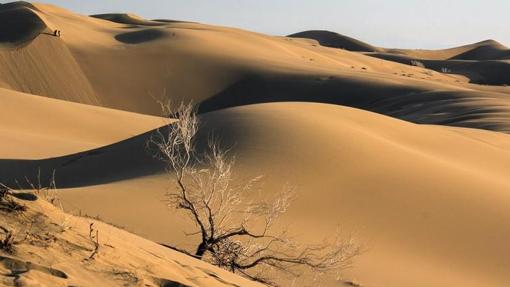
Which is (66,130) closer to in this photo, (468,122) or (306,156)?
(306,156)

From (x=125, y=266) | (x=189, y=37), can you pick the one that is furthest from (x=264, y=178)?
(x=189, y=37)

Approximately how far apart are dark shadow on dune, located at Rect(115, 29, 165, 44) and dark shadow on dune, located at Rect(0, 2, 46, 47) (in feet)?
43.2

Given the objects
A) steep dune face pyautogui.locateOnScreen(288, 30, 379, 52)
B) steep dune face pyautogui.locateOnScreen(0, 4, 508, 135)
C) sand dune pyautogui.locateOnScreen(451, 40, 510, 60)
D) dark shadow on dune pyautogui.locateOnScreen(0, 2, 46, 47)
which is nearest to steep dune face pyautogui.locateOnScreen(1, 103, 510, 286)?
steep dune face pyautogui.locateOnScreen(0, 4, 508, 135)

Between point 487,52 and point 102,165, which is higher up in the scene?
point 487,52

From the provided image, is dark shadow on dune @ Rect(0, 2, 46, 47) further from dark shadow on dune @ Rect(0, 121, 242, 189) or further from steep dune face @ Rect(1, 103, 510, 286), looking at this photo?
steep dune face @ Rect(1, 103, 510, 286)

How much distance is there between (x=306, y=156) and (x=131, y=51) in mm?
36497

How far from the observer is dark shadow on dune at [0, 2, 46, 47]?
37188 millimetres

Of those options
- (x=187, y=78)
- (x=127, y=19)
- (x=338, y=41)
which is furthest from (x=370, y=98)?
(x=338, y=41)

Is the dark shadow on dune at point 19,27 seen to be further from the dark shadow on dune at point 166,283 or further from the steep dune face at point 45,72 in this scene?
the dark shadow on dune at point 166,283

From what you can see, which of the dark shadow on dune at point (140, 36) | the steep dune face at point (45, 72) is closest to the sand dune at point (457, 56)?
the dark shadow on dune at point (140, 36)

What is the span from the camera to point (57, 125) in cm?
2528

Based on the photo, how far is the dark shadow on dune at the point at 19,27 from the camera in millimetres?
37188

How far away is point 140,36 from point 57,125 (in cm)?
3370

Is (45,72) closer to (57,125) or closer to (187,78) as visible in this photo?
(57,125)
